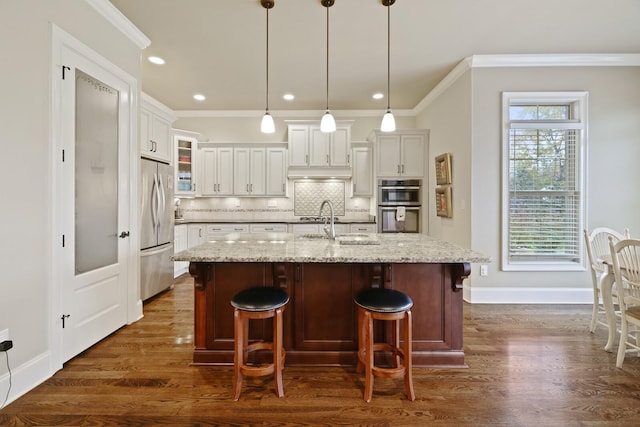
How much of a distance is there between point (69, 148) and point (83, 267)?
93 cm

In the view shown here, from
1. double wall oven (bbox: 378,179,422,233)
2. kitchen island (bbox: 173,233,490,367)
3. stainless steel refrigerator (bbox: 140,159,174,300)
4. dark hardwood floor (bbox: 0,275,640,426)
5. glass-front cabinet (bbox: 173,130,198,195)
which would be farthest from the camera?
glass-front cabinet (bbox: 173,130,198,195)

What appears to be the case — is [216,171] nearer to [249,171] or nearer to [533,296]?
[249,171]

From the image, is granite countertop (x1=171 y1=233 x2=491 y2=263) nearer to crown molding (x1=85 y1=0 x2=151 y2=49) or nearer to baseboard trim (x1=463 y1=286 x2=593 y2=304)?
baseboard trim (x1=463 y1=286 x2=593 y2=304)

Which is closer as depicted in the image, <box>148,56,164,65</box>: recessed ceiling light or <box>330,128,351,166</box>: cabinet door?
<box>148,56,164,65</box>: recessed ceiling light

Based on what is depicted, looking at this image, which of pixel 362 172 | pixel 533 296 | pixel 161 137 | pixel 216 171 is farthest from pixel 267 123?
pixel 533 296

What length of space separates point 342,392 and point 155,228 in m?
2.96

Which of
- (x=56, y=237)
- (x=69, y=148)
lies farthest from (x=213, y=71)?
(x=56, y=237)

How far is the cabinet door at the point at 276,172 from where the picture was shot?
5.18 metres

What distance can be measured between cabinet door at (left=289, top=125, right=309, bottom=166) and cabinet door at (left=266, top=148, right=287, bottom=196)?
7.4 inches

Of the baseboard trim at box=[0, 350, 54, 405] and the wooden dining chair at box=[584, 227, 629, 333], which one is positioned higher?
the wooden dining chair at box=[584, 227, 629, 333]

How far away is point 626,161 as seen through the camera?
3400mm

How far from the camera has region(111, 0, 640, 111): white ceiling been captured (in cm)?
260

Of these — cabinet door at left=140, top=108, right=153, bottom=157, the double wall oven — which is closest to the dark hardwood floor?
cabinet door at left=140, top=108, right=153, bottom=157

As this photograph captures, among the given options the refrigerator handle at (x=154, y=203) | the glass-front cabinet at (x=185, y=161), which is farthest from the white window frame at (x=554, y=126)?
the glass-front cabinet at (x=185, y=161)
